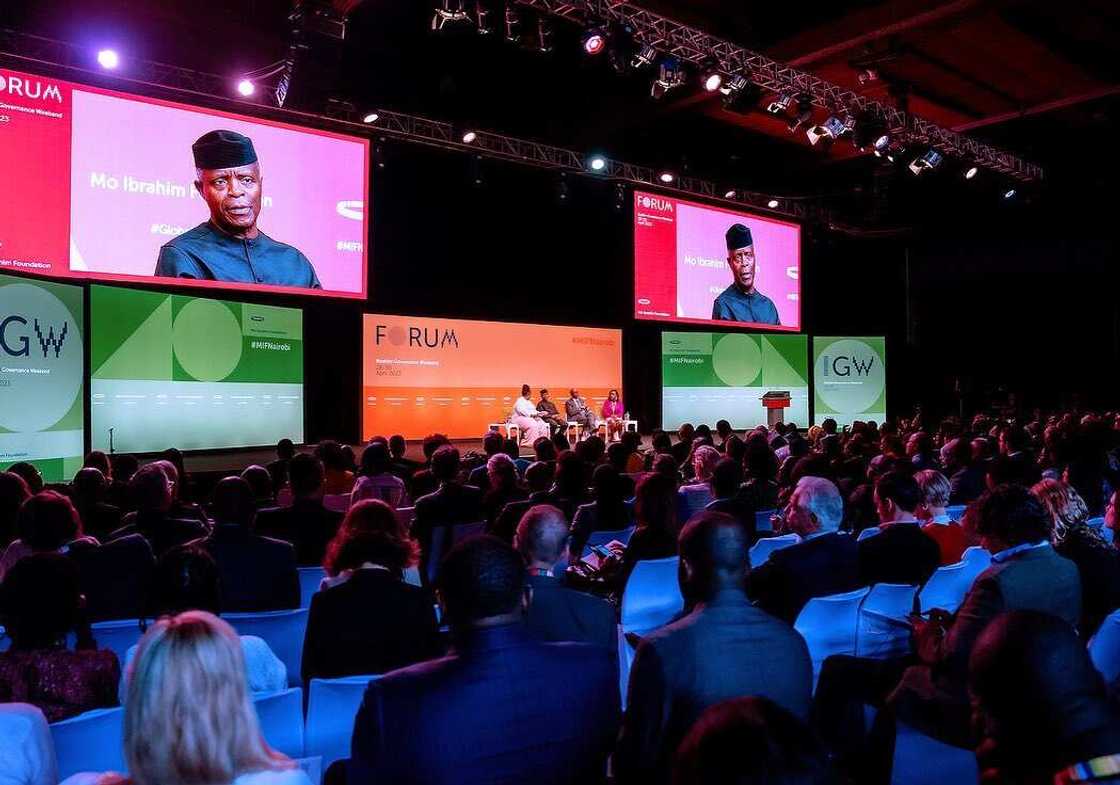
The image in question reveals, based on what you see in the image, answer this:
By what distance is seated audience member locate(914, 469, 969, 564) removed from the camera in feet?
14.3

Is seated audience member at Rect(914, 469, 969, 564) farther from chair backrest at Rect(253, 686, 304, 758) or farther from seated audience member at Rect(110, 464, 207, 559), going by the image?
seated audience member at Rect(110, 464, 207, 559)

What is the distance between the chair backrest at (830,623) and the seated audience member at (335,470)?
4.41 metres

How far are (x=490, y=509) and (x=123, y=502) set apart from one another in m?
2.35

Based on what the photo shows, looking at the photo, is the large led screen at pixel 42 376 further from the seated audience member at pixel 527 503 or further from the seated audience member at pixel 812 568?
the seated audience member at pixel 812 568

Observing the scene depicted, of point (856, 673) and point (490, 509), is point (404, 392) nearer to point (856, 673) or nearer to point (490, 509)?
point (490, 509)

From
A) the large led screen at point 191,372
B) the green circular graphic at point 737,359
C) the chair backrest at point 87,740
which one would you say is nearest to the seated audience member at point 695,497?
the chair backrest at point 87,740

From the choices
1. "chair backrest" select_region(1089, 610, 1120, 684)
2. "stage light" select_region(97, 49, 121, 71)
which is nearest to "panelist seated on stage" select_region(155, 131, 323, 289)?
"stage light" select_region(97, 49, 121, 71)

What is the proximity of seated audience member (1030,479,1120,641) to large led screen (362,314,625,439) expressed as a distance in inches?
415

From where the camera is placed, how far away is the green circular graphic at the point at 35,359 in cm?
740

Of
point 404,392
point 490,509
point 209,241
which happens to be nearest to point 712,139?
point 404,392

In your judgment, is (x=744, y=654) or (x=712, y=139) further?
(x=712, y=139)

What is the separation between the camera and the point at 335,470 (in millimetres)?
6887

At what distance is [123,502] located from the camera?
17.8 feet

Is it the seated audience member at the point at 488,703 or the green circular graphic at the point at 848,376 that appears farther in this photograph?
the green circular graphic at the point at 848,376
